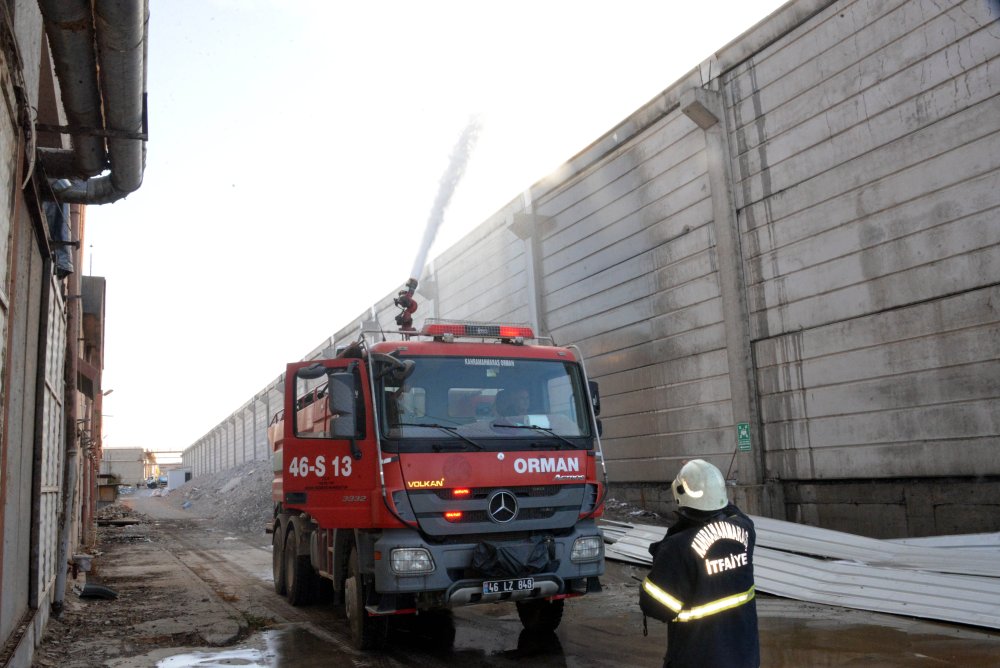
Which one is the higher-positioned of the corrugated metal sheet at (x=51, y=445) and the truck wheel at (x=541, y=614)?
the corrugated metal sheet at (x=51, y=445)

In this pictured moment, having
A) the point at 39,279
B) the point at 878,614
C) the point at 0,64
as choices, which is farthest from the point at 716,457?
the point at 0,64

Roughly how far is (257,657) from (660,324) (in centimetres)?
1059

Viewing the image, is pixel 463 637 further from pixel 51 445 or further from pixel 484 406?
pixel 51 445

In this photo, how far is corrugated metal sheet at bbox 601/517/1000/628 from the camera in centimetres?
734

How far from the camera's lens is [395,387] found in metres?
6.59

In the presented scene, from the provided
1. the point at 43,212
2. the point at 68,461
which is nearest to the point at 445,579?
the point at 43,212

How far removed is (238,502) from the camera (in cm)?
3306

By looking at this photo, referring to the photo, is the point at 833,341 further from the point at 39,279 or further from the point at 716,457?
the point at 39,279

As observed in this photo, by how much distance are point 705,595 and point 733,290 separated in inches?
431

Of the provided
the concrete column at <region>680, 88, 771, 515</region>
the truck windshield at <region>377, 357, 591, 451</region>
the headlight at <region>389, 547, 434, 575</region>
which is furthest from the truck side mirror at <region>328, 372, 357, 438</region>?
the concrete column at <region>680, 88, 771, 515</region>

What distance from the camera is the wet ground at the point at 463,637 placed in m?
6.21

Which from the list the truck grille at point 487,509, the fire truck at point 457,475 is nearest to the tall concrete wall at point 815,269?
the fire truck at point 457,475

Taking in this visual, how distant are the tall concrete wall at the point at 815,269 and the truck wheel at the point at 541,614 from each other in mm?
5981

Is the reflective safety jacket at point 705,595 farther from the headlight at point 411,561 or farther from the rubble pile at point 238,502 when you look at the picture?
the rubble pile at point 238,502
